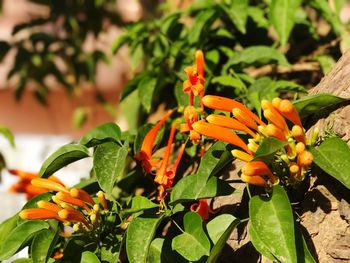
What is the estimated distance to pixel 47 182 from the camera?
4.26 feet

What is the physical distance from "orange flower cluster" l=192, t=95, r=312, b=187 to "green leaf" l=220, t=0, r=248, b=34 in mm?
708

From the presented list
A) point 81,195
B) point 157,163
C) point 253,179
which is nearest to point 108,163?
point 81,195

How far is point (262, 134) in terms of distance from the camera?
1.12 metres

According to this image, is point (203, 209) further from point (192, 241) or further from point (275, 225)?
point (275, 225)

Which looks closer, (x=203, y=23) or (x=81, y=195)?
(x=81, y=195)

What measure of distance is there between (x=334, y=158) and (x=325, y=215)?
0.47ft

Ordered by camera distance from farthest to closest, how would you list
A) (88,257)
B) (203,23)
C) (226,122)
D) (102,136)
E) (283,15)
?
(203,23) < (283,15) < (102,136) < (88,257) < (226,122)

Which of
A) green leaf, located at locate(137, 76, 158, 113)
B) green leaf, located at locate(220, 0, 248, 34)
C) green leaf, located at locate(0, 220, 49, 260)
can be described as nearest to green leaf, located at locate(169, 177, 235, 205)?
green leaf, located at locate(0, 220, 49, 260)

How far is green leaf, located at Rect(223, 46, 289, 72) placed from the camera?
1668 mm

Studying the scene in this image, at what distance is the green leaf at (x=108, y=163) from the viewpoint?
119cm

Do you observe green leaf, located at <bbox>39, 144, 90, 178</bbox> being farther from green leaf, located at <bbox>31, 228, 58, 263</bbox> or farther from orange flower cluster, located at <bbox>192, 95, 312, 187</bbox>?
orange flower cluster, located at <bbox>192, 95, 312, 187</bbox>

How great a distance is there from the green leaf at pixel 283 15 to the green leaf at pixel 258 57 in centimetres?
7

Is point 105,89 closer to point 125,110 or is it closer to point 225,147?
point 125,110

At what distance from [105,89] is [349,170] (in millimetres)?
5302
